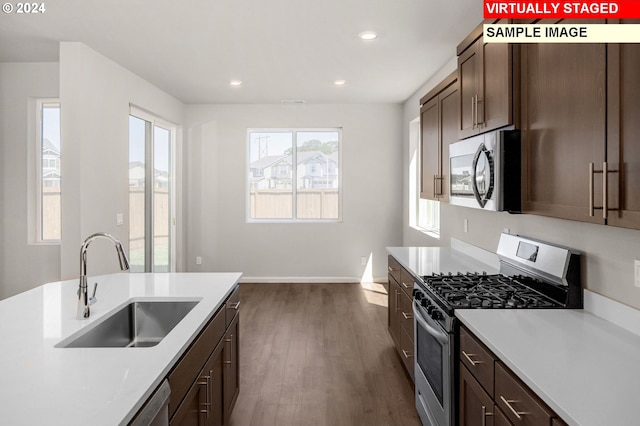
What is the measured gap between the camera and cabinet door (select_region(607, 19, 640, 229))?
1312 mm

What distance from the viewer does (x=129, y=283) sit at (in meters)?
2.46

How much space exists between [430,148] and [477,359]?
7.97ft

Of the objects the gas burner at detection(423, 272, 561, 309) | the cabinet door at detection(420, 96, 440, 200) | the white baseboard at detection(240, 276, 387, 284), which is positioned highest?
the cabinet door at detection(420, 96, 440, 200)

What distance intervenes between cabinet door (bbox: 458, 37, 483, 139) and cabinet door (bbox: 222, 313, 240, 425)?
1.89 meters

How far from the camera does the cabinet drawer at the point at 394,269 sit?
3.45 metres

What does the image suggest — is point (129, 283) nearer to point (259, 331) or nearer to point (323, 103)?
point (259, 331)

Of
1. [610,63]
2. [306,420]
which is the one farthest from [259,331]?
[610,63]

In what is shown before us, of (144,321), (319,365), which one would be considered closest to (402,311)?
(319,365)

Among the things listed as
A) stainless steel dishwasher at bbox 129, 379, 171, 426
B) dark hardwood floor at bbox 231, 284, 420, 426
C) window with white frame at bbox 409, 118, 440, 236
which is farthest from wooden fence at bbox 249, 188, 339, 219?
stainless steel dishwasher at bbox 129, 379, 171, 426

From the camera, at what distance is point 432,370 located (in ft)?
7.53

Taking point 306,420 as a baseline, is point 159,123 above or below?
above

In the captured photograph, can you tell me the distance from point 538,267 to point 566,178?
2.30 feet

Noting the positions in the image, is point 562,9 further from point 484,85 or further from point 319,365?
point 319,365

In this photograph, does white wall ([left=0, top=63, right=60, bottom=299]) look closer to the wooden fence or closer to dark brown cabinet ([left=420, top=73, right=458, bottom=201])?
the wooden fence
